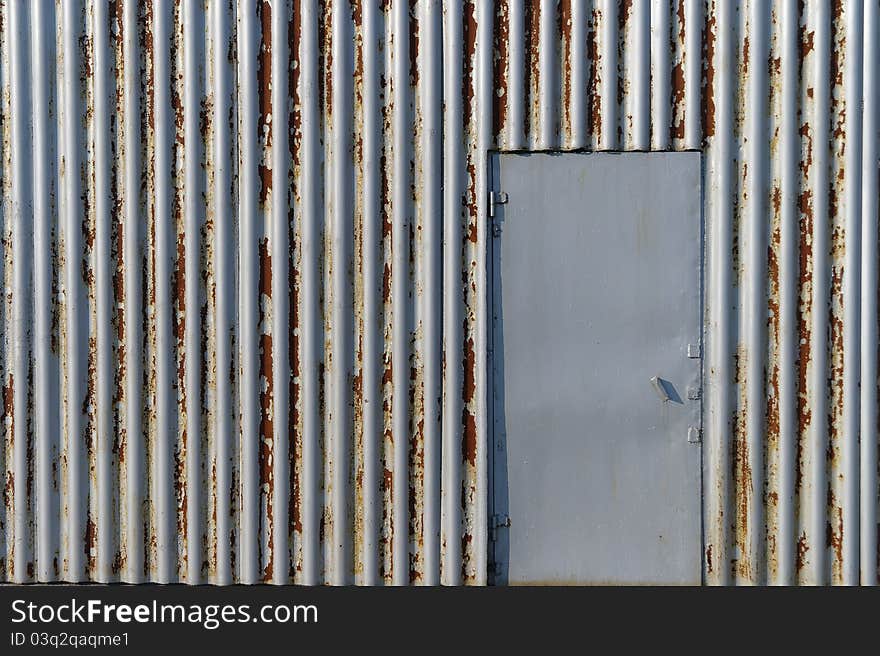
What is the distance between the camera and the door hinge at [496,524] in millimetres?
3617

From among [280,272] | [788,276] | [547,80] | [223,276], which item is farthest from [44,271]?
[788,276]

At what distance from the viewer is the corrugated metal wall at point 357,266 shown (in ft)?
11.5

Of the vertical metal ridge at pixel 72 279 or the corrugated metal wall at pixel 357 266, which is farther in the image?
the vertical metal ridge at pixel 72 279

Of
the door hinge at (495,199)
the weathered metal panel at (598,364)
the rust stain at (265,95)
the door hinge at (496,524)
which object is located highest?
the rust stain at (265,95)

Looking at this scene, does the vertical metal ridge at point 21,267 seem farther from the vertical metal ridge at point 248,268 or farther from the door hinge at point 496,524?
the door hinge at point 496,524

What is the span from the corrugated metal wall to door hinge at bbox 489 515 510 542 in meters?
0.07

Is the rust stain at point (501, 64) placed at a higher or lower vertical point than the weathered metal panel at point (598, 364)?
higher

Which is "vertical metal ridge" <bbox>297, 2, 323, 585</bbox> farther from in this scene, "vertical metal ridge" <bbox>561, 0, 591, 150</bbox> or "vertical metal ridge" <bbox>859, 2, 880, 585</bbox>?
"vertical metal ridge" <bbox>859, 2, 880, 585</bbox>

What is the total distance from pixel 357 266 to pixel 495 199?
636 mm

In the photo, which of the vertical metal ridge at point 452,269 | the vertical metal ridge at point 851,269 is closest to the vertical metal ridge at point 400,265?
the vertical metal ridge at point 452,269

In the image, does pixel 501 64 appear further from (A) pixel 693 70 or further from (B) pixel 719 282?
(B) pixel 719 282

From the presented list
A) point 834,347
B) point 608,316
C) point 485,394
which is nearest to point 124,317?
point 485,394

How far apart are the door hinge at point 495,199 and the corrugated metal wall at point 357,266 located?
0.05 metres

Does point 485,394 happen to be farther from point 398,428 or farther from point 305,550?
point 305,550
